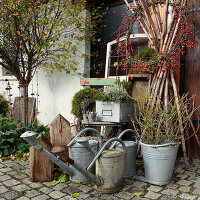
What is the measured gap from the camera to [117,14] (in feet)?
16.3

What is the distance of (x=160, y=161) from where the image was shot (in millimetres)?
2713

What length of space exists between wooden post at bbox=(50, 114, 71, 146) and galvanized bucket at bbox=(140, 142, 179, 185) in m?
1.12

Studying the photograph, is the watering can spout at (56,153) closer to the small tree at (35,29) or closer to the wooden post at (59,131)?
the wooden post at (59,131)

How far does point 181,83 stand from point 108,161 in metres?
2.14

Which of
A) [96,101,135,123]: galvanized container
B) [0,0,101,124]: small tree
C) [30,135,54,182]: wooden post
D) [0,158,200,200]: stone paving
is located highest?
[0,0,101,124]: small tree

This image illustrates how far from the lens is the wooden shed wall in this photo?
372cm

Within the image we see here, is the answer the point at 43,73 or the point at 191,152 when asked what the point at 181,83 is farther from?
the point at 43,73

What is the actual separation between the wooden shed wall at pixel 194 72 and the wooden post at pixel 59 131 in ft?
6.42

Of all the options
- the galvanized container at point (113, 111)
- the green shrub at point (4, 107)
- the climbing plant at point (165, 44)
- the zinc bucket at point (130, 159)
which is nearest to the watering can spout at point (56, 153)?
the zinc bucket at point (130, 159)

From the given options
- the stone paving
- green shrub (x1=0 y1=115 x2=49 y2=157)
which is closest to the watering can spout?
the stone paving

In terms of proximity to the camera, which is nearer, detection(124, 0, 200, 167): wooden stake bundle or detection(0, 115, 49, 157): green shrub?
detection(124, 0, 200, 167): wooden stake bundle

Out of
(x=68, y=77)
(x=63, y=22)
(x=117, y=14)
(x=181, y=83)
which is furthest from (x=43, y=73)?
(x=181, y=83)

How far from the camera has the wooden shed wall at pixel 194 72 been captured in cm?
372

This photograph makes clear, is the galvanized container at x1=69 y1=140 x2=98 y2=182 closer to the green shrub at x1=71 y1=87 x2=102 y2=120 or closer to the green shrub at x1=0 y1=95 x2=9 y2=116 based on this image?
the green shrub at x1=71 y1=87 x2=102 y2=120
